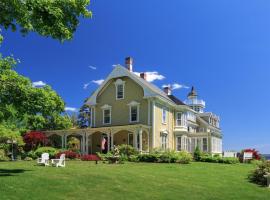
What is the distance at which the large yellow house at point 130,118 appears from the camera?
3853 cm

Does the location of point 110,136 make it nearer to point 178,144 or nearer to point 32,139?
point 32,139

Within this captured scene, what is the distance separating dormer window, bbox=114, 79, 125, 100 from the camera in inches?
1618

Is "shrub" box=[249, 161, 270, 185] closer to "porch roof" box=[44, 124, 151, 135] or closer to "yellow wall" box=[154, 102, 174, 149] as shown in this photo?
"porch roof" box=[44, 124, 151, 135]

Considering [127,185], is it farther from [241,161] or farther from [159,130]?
[241,161]

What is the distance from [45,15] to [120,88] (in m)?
31.8

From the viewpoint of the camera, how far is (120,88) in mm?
41469

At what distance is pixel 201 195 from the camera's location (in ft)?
48.9

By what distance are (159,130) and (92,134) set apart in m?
7.49

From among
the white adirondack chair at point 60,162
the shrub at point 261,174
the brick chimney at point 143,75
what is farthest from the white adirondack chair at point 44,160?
the brick chimney at point 143,75

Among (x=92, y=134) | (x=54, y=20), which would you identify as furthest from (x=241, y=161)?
(x=54, y=20)

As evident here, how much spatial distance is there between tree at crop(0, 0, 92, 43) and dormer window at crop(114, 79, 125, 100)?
100 ft

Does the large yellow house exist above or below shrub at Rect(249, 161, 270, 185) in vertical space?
above

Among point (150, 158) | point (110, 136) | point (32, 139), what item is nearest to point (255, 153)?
point (110, 136)

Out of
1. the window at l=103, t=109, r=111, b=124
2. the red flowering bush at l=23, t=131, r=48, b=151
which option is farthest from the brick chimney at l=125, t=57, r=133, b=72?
the red flowering bush at l=23, t=131, r=48, b=151
